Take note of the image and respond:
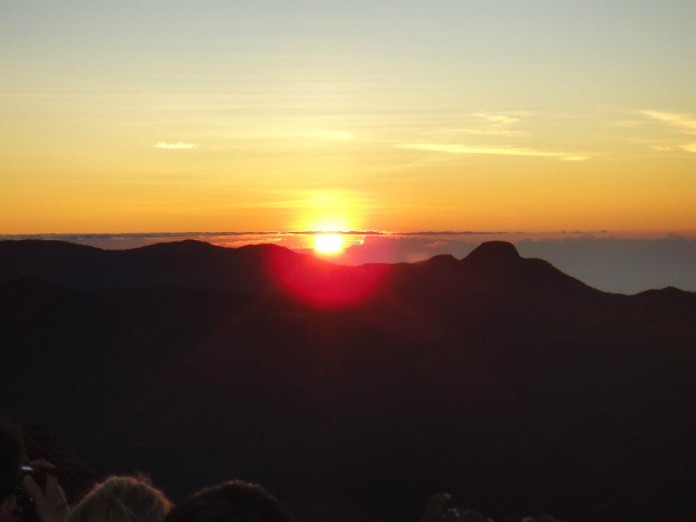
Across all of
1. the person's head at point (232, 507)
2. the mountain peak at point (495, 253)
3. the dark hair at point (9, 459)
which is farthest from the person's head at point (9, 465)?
the mountain peak at point (495, 253)

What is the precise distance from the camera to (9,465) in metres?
3.36

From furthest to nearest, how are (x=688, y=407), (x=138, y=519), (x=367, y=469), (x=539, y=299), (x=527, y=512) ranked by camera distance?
(x=539, y=299), (x=688, y=407), (x=367, y=469), (x=527, y=512), (x=138, y=519)

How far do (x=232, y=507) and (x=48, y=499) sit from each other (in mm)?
1708

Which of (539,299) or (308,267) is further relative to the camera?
(308,267)

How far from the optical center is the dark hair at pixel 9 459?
3.34m

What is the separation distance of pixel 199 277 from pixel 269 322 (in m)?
18.1

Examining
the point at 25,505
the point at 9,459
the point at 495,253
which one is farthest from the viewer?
the point at 495,253

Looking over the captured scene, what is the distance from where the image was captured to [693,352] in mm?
35969

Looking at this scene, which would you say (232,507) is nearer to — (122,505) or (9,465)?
(122,505)

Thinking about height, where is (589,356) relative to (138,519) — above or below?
below

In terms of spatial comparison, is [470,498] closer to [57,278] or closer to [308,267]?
[308,267]

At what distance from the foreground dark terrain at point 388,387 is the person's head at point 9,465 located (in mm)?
22107

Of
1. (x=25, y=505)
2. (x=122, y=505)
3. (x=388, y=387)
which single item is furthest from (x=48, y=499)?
(x=388, y=387)

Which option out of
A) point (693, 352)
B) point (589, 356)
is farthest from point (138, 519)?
point (693, 352)
